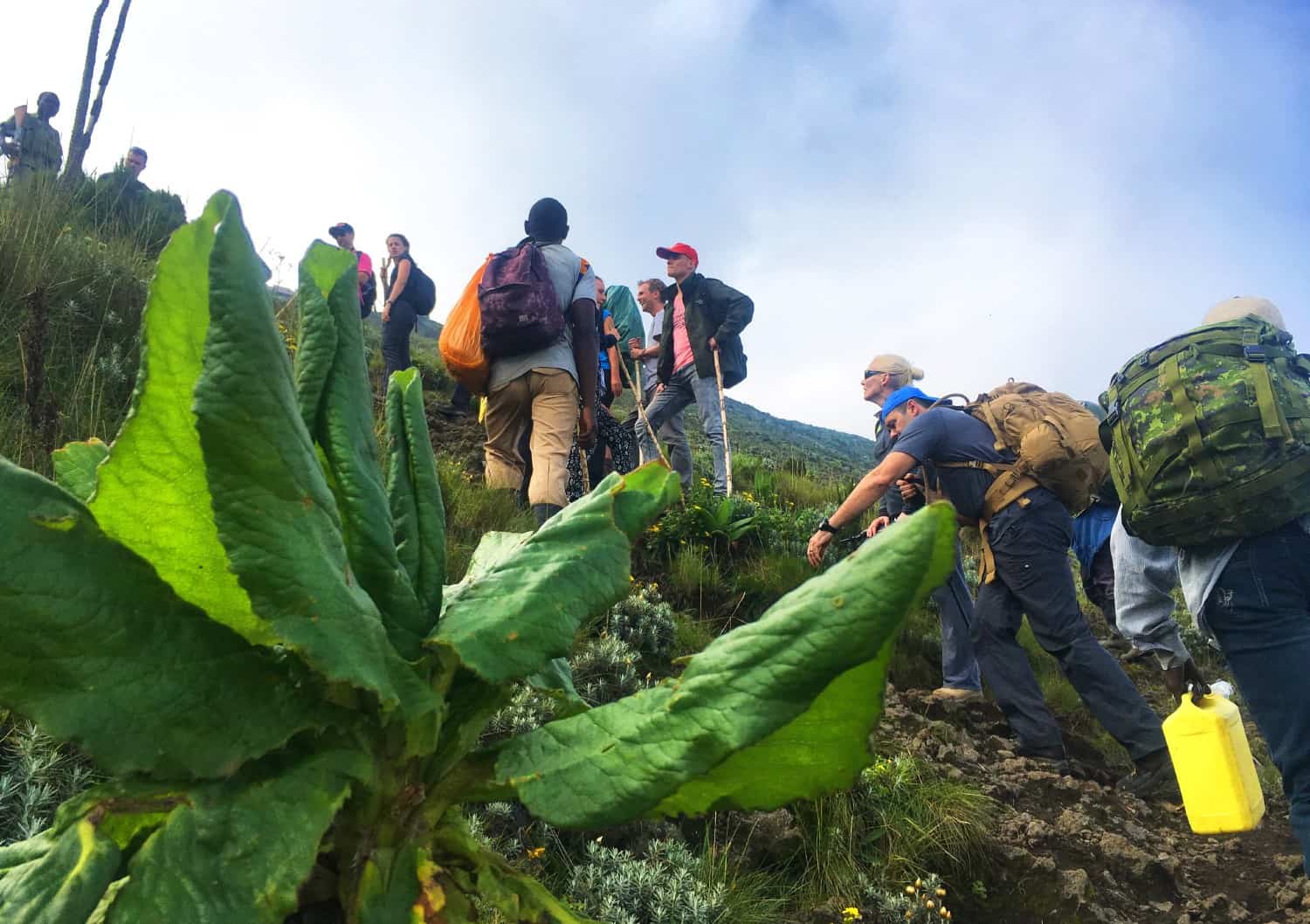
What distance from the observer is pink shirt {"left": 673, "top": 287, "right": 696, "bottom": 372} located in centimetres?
744

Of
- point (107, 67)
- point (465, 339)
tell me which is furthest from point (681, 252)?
point (107, 67)

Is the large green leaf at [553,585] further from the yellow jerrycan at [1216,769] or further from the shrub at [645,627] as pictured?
the yellow jerrycan at [1216,769]

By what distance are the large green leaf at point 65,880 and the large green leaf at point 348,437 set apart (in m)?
0.21

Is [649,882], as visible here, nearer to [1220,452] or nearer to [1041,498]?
[1220,452]

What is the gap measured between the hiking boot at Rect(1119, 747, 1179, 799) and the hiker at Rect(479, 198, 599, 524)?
3.52 metres

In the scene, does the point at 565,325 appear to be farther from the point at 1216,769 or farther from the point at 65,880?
the point at 65,880

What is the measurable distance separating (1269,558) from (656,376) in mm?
6110

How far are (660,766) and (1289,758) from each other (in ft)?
10.4

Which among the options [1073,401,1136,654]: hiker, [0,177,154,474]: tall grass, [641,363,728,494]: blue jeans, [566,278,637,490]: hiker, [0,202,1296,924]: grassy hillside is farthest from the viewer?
[641,363,728,494]: blue jeans

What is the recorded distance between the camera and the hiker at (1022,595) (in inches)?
165

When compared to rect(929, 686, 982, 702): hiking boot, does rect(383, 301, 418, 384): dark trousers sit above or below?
above

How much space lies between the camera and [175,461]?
52 cm

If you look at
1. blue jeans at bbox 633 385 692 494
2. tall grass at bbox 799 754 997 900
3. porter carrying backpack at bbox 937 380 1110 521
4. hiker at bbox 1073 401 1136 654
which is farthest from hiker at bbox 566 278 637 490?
hiker at bbox 1073 401 1136 654

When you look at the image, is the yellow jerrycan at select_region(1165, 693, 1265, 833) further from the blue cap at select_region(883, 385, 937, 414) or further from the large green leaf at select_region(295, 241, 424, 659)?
the large green leaf at select_region(295, 241, 424, 659)
